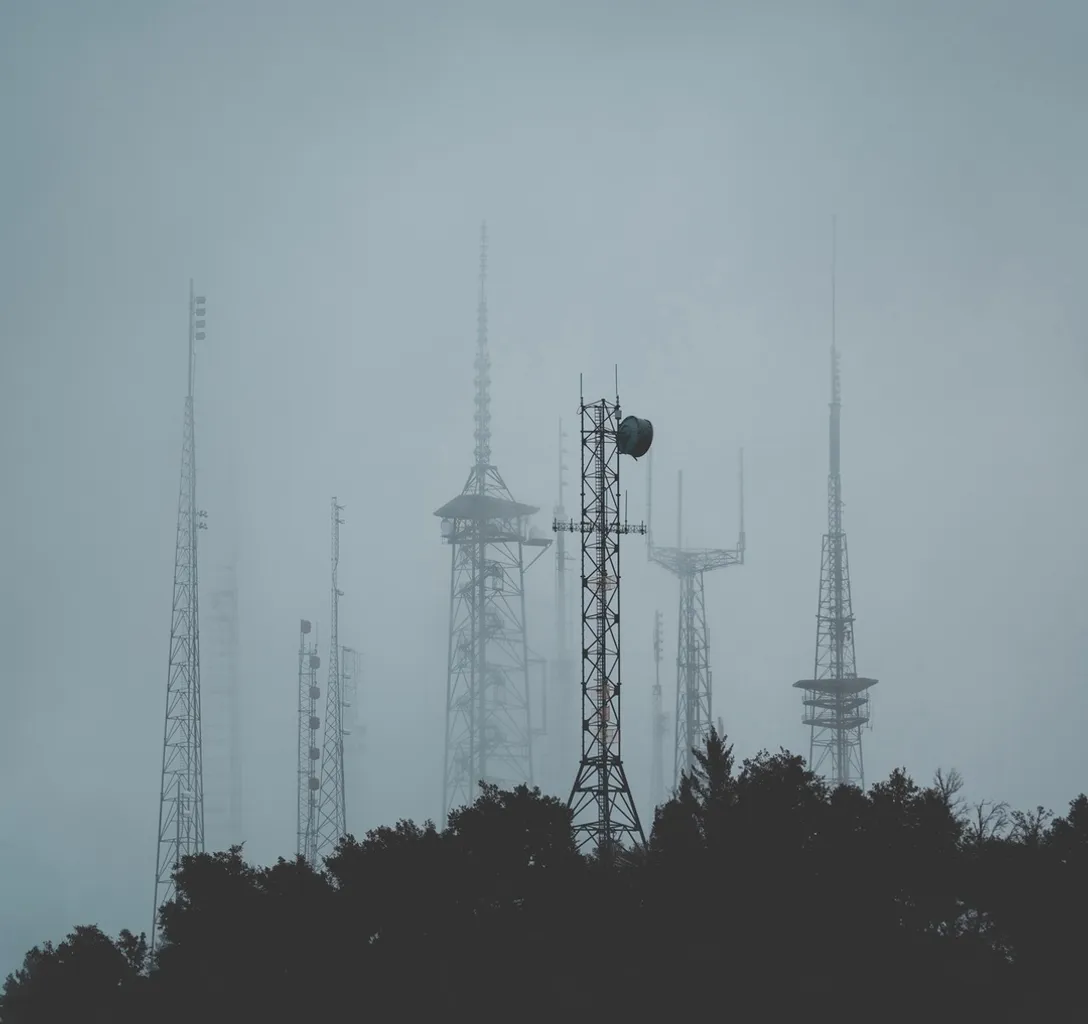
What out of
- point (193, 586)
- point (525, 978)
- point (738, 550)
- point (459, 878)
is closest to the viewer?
point (525, 978)

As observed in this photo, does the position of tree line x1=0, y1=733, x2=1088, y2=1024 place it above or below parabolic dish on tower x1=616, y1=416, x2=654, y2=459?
below

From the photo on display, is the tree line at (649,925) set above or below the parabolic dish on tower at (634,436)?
below

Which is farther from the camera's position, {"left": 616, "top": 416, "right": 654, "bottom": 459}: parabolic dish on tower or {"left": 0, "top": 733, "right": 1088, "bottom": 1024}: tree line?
{"left": 616, "top": 416, "right": 654, "bottom": 459}: parabolic dish on tower

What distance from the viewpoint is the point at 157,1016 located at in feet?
168

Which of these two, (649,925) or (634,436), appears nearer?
(649,925)

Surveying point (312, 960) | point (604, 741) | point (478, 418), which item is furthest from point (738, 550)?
point (312, 960)

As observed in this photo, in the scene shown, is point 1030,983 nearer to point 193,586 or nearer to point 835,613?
point 193,586

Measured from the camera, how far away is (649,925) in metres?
49.2

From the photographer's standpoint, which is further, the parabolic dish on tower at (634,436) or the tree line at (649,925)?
the parabolic dish on tower at (634,436)

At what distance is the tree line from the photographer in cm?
4559

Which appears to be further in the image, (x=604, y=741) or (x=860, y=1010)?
(x=604, y=741)

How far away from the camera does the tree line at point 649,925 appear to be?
45.6m

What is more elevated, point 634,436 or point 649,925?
point 634,436

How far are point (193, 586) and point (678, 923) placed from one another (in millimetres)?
54694
